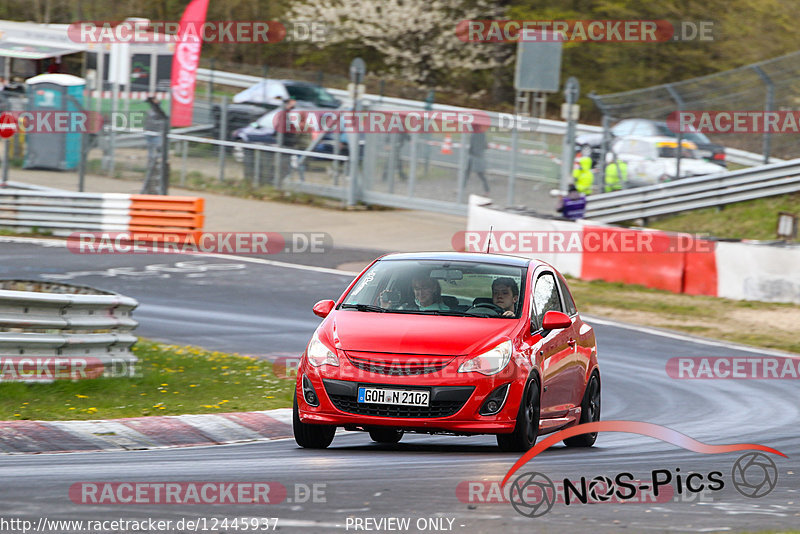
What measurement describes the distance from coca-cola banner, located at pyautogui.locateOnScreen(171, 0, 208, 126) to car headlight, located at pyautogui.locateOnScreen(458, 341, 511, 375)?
893 inches

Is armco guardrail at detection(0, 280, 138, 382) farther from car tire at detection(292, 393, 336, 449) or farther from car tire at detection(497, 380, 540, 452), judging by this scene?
car tire at detection(497, 380, 540, 452)

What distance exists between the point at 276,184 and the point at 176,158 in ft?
9.10

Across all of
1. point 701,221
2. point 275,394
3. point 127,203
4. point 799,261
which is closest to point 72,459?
point 275,394

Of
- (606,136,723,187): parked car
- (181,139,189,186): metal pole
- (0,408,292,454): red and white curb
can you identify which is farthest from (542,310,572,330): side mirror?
(181,139,189,186): metal pole

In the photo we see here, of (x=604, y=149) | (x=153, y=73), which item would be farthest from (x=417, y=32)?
(x=604, y=149)

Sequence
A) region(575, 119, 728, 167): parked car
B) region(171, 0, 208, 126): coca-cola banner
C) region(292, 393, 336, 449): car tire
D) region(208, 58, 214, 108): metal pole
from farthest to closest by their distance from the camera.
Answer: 1. region(208, 58, 214, 108): metal pole
2. region(171, 0, 208, 126): coca-cola banner
3. region(575, 119, 728, 167): parked car
4. region(292, 393, 336, 449): car tire

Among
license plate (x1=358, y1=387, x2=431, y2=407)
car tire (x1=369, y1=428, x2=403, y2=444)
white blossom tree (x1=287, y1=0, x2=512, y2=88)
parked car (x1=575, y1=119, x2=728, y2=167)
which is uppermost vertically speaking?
white blossom tree (x1=287, y1=0, x2=512, y2=88)

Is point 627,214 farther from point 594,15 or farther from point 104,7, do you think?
point 104,7

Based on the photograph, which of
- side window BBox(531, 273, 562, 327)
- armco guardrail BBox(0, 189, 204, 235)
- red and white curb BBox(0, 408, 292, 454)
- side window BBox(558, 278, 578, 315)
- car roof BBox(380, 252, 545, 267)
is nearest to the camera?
red and white curb BBox(0, 408, 292, 454)

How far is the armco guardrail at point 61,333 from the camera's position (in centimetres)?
1064

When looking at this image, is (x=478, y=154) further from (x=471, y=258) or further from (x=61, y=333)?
(x=471, y=258)

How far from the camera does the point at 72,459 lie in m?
8.23

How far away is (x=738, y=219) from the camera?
2702 centimetres

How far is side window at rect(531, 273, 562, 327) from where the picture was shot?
9328mm
